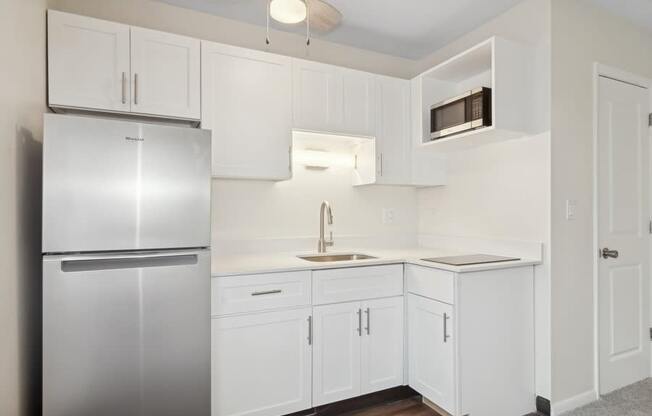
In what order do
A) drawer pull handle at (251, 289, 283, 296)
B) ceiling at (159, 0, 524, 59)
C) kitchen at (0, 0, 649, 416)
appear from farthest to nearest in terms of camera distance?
ceiling at (159, 0, 524, 59) < drawer pull handle at (251, 289, 283, 296) < kitchen at (0, 0, 649, 416)

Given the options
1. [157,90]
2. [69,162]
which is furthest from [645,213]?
[69,162]

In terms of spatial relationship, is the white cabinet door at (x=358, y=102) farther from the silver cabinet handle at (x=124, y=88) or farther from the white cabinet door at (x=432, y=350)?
the silver cabinet handle at (x=124, y=88)

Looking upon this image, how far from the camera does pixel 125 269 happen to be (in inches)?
61.8

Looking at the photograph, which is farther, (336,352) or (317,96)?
(317,96)

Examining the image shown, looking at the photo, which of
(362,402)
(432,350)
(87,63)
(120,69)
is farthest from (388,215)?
(87,63)

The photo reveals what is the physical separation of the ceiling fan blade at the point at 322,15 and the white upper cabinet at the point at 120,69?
72 cm

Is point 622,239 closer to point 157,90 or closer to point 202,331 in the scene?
point 202,331

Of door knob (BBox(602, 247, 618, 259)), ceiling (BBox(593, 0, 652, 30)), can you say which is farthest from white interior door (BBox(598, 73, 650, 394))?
ceiling (BBox(593, 0, 652, 30))

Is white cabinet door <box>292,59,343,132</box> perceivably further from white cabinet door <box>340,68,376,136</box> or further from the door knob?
the door knob

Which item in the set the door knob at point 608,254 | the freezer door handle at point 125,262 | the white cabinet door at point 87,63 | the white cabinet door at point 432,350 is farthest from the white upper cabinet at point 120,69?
the door knob at point 608,254

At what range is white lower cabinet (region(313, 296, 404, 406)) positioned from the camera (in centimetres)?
204

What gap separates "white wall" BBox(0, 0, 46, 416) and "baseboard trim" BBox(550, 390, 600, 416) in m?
2.69

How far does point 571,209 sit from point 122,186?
246 cm

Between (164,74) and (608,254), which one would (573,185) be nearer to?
(608,254)
